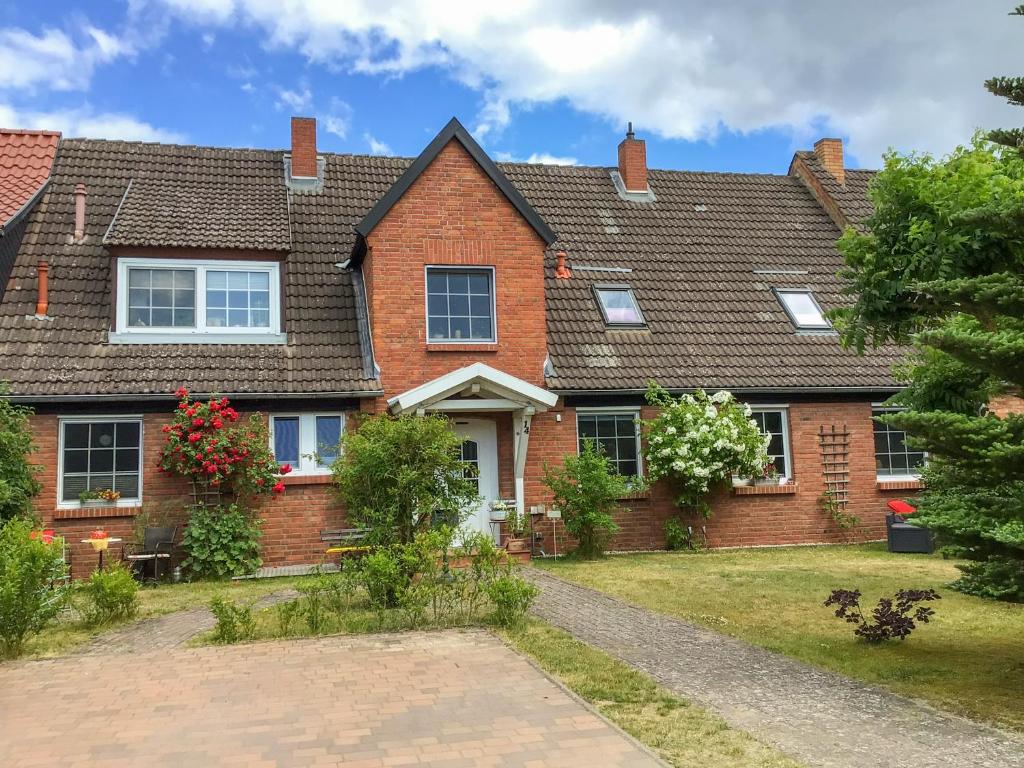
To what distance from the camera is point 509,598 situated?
9.44 metres

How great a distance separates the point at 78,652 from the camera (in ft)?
29.7

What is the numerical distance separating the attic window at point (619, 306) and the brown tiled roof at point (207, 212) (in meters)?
6.17

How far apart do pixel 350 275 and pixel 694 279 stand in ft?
23.6

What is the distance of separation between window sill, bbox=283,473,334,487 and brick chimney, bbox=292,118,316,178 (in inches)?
286

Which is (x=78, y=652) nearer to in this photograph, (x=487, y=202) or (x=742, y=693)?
(x=742, y=693)

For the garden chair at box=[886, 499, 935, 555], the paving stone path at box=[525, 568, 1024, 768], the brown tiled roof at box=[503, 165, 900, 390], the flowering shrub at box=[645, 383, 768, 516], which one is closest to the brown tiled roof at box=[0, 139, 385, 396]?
the brown tiled roof at box=[503, 165, 900, 390]

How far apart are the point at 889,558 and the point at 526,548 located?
602 centimetres

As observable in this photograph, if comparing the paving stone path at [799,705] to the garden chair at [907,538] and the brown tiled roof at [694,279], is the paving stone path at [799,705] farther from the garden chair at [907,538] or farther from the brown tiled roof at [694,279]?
the garden chair at [907,538]

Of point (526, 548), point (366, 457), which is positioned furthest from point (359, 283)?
point (366, 457)

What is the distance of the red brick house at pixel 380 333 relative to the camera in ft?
49.2

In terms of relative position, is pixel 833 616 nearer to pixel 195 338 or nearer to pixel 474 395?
pixel 474 395

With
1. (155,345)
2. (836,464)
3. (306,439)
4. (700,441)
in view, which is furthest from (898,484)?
(155,345)

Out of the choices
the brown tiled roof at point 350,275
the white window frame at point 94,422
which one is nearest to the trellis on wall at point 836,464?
the brown tiled roof at point 350,275

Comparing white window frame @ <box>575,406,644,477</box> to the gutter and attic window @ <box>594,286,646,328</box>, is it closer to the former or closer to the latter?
attic window @ <box>594,286,646,328</box>
